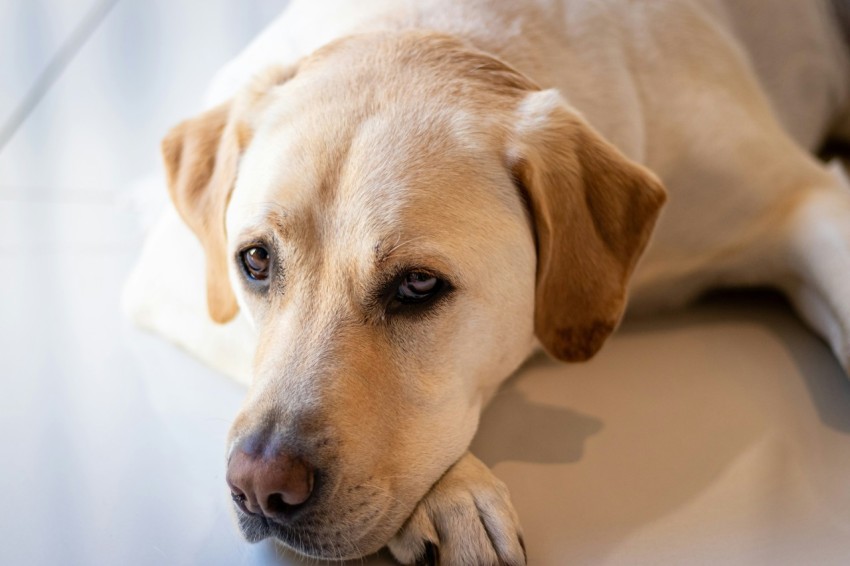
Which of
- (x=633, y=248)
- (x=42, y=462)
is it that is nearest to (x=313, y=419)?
(x=633, y=248)

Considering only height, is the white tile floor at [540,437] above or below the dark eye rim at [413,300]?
below

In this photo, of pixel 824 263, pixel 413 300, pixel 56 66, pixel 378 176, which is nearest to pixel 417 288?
pixel 413 300

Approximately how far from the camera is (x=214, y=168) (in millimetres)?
1825

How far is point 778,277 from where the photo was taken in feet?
7.07

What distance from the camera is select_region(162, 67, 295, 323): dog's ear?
5.78ft

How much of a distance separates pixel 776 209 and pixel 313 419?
1264 mm

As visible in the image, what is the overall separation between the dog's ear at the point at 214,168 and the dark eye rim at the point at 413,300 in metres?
0.45

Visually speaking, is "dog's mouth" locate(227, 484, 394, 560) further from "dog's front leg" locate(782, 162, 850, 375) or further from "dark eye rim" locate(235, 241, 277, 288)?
"dog's front leg" locate(782, 162, 850, 375)

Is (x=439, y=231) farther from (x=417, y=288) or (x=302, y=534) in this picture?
(x=302, y=534)

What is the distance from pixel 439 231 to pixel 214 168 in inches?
22.6

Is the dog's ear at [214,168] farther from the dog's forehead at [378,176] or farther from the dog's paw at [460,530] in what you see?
the dog's paw at [460,530]

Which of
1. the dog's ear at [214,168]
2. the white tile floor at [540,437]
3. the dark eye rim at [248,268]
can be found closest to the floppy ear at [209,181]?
the dog's ear at [214,168]

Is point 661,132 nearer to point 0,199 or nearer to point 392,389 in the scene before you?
point 392,389

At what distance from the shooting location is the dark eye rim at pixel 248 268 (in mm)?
1555
